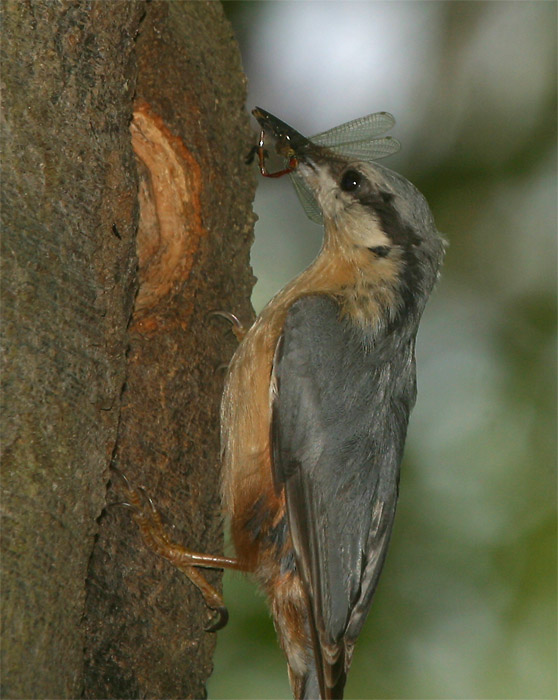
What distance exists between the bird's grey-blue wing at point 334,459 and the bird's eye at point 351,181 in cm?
64

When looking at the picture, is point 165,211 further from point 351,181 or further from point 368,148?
point 368,148

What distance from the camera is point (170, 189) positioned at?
3.46 meters

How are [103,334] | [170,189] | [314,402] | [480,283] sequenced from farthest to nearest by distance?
[480,283] < [170,189] < [314,402] < [103,334]

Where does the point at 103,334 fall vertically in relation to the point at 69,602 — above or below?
above

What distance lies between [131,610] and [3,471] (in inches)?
39.6

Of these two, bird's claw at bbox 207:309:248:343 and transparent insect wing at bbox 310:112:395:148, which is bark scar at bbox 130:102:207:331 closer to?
bird's claw at bbox 207:309:248:343

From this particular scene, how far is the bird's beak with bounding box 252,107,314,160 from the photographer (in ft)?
12.0

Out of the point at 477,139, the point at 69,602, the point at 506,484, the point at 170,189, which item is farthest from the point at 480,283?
the point at 69,602

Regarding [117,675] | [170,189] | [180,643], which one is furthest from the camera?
[170,189]

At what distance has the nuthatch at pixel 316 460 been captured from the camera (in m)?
2.96

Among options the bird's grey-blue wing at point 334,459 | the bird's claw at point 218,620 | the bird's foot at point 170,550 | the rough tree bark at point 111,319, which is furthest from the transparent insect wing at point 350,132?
the bird's claw at point 218,620

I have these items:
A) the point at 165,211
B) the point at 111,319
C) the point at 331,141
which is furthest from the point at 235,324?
the point at 111,319

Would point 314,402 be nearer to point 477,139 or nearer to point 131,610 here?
point 131,610

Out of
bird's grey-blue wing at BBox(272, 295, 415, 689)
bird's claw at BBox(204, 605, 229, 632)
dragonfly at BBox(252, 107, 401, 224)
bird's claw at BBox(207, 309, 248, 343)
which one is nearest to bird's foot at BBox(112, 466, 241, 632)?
bird's claw at BBox(204, 605, 229, 632)
